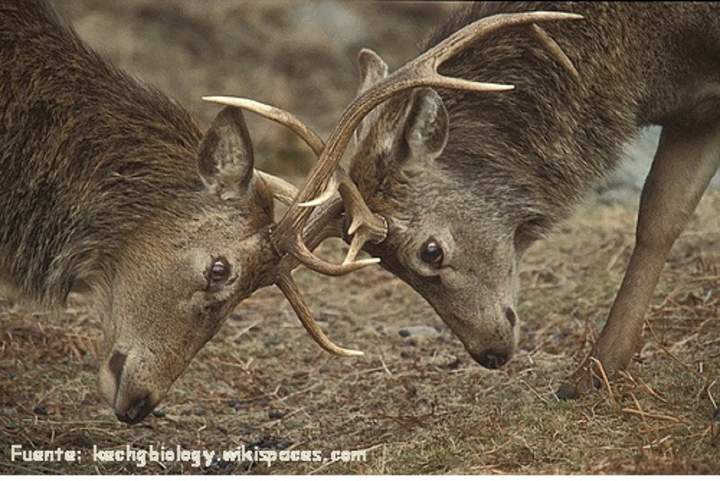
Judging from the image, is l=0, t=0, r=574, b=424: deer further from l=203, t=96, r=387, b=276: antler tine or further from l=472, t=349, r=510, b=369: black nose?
l=472, t=349, r=510, b=369: black nose

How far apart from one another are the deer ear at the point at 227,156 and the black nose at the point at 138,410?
767 mm

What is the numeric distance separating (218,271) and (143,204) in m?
0.40

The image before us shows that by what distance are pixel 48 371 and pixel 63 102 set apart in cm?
140

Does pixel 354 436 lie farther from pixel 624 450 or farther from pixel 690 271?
pixel 690 271

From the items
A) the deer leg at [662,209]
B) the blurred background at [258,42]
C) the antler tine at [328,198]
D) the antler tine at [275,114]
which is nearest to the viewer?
the antler tine at [275,114]

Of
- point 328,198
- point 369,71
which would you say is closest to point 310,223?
point 328,198

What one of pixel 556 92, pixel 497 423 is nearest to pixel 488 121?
pixel 556 92

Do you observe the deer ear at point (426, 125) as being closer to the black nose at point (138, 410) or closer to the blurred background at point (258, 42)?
the black nose at point (138, 410)

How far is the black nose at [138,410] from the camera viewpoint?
18.1 feet

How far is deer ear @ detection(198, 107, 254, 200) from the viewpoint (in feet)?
18.0

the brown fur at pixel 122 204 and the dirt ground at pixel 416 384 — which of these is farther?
the brown fur at pixel 122 204

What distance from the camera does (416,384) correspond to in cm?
650

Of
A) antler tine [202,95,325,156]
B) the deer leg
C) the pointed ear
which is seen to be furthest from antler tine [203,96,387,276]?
the deer leg

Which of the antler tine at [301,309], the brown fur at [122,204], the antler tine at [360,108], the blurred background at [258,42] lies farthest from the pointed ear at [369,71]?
the blurred background at [258,42]
